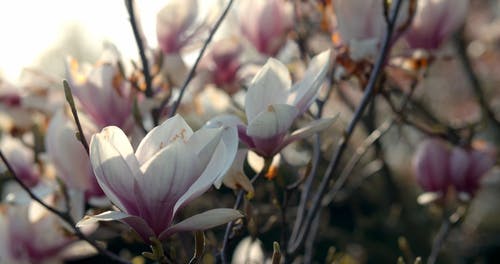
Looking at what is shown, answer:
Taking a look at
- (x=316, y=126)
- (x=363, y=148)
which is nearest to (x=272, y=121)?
(x=316, y=126)

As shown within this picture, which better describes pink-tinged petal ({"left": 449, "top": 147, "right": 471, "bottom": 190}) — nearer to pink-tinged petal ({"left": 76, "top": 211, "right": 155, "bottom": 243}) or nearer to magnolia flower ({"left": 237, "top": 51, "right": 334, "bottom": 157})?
magnolia flower ({"left": 237, "top": 51, "right": 334, "bottom": 157})

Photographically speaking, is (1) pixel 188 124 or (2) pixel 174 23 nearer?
(1) pixel 188 124

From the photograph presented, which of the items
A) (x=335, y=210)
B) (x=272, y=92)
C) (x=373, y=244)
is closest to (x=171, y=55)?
(x=272, y=92)

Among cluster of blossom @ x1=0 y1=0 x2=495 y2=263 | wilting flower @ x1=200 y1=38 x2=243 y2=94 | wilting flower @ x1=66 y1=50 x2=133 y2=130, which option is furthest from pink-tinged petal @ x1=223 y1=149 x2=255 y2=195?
wilting flower @ x1=200 y1=38 x2=243 y2=94

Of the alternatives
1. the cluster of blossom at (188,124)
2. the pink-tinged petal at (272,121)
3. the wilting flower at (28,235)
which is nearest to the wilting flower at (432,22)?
the cluster of blossom at (188,124)

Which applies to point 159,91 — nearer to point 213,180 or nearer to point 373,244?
point 213,180

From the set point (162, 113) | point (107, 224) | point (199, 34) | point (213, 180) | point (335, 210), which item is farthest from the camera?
point (335, 210)

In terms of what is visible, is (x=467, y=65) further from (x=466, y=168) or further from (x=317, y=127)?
(x=317, y=127)
